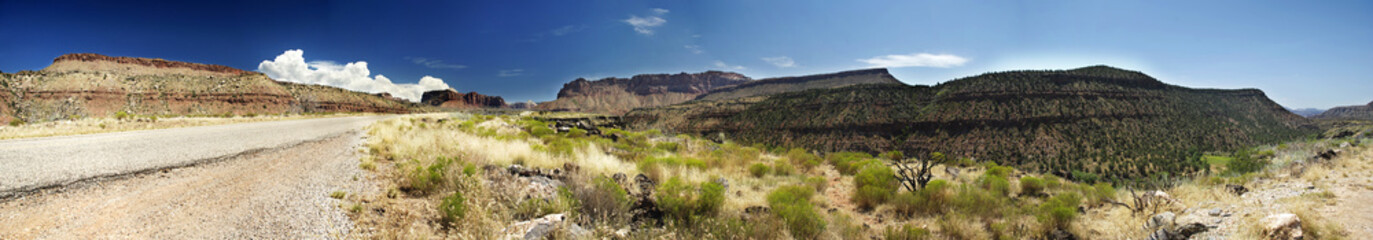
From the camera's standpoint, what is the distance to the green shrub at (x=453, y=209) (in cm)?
370

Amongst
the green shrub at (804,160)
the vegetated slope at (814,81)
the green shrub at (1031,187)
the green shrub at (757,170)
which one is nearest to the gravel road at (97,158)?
the green shrub at (757,170)

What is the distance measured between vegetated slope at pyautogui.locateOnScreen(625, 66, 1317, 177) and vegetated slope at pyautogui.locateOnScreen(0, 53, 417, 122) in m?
53.7

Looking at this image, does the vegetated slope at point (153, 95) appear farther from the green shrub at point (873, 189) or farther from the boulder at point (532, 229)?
the green shrub at point (873, 189)

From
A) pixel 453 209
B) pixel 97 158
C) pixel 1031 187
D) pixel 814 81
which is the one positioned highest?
pixel 814 81

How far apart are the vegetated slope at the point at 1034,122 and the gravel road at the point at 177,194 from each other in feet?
163

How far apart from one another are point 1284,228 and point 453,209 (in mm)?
8918

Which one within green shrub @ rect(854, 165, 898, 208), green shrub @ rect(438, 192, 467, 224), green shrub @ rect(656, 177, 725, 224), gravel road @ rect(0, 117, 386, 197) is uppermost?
gravel road @ rect(0, 117, 386, 197)

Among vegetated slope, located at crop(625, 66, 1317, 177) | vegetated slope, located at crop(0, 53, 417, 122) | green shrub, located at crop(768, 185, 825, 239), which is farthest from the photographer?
vegetated slope, located at crop(625, 66, 1317, 177)

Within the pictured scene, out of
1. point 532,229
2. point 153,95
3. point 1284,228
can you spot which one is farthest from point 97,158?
point 153,95

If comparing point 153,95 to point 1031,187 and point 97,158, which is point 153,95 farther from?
point 1031,187

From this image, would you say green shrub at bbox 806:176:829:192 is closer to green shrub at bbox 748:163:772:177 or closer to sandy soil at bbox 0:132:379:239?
green shrub at bbox 748:163:772:177

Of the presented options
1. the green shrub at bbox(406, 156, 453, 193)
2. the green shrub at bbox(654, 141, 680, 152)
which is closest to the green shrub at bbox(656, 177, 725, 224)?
the green shrub at bbox(406, 156, 453, 193)

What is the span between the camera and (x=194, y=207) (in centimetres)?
345

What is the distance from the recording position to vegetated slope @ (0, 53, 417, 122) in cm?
5184
